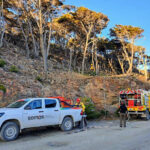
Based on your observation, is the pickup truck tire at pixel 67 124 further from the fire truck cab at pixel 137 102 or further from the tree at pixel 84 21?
the tree at pixel 84 21

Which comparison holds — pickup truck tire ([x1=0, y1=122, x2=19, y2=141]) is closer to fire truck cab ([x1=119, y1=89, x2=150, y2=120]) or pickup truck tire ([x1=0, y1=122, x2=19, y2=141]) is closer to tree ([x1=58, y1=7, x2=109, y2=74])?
fire truck cab ([x1=119, y1=89, x2=150, y2=120])

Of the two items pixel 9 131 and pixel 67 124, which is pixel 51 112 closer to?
pixel 67 124

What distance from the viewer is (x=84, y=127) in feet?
35.1

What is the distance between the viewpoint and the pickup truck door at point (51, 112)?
877 centimetres

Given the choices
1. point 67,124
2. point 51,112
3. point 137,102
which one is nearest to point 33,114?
point 51,112

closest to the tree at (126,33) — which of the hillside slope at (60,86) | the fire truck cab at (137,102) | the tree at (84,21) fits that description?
the tree at (84,21)

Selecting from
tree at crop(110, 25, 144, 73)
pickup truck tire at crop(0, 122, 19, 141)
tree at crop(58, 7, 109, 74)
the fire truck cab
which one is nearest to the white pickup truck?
pickup truck tire at crop(0, 122, 19, 141)

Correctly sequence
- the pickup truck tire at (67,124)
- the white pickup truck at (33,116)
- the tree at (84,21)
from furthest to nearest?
the tree at (84,21) < the pickup truck tire at (67,124) < the white pickup truck at (33,116)

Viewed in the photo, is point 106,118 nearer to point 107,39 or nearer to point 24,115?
point 24,115

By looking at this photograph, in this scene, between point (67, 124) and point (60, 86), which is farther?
point (60, 86)

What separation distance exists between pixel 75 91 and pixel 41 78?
3.67 metres

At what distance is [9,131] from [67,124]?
10.6 feet

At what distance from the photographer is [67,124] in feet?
31.9

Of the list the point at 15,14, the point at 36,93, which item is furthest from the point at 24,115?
the point at 15,14
